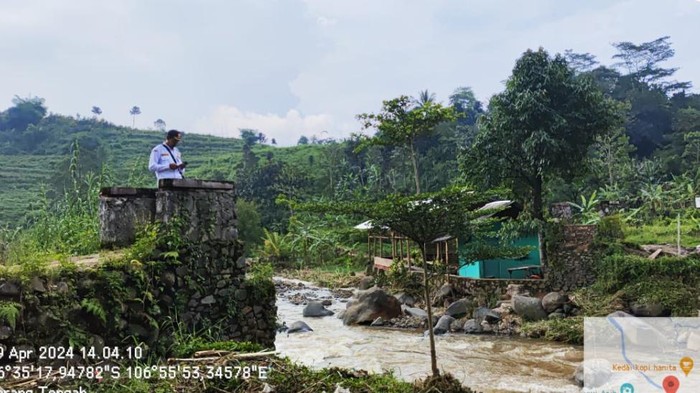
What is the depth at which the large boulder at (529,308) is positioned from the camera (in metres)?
12.6

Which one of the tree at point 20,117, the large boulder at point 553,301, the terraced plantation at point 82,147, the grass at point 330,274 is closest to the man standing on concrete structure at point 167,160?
the large boulder at point 553,301

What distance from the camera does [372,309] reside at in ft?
46.7

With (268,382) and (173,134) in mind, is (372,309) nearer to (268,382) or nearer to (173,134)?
(173,134)

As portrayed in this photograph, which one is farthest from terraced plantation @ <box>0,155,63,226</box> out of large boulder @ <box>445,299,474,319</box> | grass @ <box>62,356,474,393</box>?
grass @ <box>62,356,474,393</box>

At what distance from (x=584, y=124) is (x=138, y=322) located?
14.9 metres

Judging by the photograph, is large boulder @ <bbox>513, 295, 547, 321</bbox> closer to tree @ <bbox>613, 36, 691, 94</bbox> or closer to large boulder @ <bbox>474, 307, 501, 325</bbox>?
large boulder @ <bbox>474, 307, 501, 325</bbox>

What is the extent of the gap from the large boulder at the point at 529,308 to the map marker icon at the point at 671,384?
13.4 feet

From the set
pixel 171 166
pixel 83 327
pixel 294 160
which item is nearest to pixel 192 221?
pixel 171 166

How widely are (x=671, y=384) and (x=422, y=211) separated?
5.83 metres

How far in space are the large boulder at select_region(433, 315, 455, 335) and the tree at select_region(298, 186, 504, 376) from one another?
24.8ft

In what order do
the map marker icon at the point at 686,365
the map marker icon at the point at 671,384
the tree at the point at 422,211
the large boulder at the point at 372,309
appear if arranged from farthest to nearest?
1. the large boulder at the point at 372,309
2. the map marker icon at the point at 686,365
3. the map marker icon at the point at 671,384
4. the tree at the point at 422,211

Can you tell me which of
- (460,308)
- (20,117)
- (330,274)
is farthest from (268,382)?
(20,117)

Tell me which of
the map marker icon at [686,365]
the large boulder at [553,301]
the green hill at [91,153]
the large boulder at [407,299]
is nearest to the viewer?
the map marker icon at [686,365]

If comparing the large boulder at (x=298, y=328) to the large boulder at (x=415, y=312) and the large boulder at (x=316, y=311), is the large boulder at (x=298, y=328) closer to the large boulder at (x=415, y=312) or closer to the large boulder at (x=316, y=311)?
the large boulder at (x=316, y=311)
